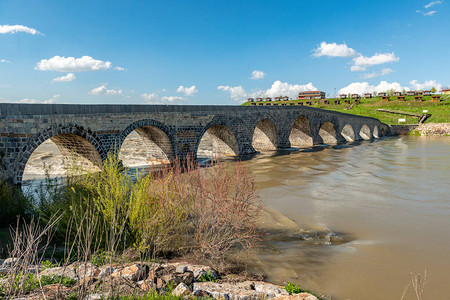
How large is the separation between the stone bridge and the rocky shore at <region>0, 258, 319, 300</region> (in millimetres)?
8124

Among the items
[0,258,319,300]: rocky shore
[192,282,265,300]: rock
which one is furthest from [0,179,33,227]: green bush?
[192,282,265,300]: rock

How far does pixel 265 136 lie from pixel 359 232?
21.2 meters

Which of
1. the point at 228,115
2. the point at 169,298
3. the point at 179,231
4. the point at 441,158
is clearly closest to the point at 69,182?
the point at 179,231

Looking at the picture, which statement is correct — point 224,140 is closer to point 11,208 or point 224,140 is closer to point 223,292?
point 11,208

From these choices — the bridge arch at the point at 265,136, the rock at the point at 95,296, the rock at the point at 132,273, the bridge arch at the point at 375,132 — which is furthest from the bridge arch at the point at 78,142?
the bridge arch at the point at 375,132

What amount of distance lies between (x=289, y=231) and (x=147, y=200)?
4.42 metres

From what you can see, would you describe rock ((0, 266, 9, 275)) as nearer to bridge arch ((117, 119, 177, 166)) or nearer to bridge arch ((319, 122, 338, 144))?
bridge arch ((117, 119, 177, 166))

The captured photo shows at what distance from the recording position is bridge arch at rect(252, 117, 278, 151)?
2923cm

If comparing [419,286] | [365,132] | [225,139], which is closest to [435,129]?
[365,132]

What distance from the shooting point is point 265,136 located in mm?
29781

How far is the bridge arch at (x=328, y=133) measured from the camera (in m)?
38.4

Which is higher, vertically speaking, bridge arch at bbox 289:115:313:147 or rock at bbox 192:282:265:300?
bridge arch at bbox 289:115:313:147

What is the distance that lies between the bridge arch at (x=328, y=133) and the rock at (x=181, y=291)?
36422 millimetres

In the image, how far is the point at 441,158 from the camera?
2448 centimetres
